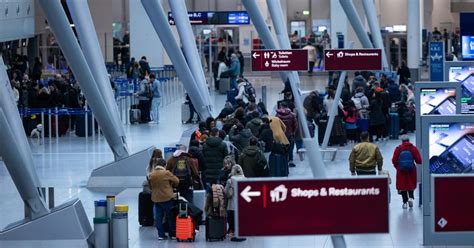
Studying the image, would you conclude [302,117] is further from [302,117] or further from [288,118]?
[288,118]

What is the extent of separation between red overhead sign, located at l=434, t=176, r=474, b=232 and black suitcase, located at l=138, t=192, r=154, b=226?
10.4 meters

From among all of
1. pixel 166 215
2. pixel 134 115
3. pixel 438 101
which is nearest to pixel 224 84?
pixel 134 115

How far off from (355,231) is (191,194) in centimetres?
1074

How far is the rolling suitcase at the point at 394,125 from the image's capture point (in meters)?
32.5

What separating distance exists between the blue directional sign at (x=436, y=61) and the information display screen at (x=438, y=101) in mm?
13155

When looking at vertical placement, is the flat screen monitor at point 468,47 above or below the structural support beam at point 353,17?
below

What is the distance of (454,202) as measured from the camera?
31.6 ft

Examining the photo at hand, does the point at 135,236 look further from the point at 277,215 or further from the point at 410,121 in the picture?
the point at 410,121

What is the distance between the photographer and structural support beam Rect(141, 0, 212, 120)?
26.6 metres

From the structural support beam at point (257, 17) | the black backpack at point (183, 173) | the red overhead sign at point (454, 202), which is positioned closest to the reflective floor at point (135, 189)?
the black backpack at point (183, 173)

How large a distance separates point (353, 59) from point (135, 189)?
214 inches

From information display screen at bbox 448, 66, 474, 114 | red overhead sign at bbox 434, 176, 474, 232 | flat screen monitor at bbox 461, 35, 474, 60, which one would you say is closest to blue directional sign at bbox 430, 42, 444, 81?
A: flat screen monitor at bbox 461, 35, 474, 60

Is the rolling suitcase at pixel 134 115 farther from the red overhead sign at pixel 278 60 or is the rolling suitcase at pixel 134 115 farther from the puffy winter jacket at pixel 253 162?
the puffy winter jacket at pixel 253 162

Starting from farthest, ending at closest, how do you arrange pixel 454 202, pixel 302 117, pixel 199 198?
pixel 302 117 → pixel 199 198 → pixel 454 202
